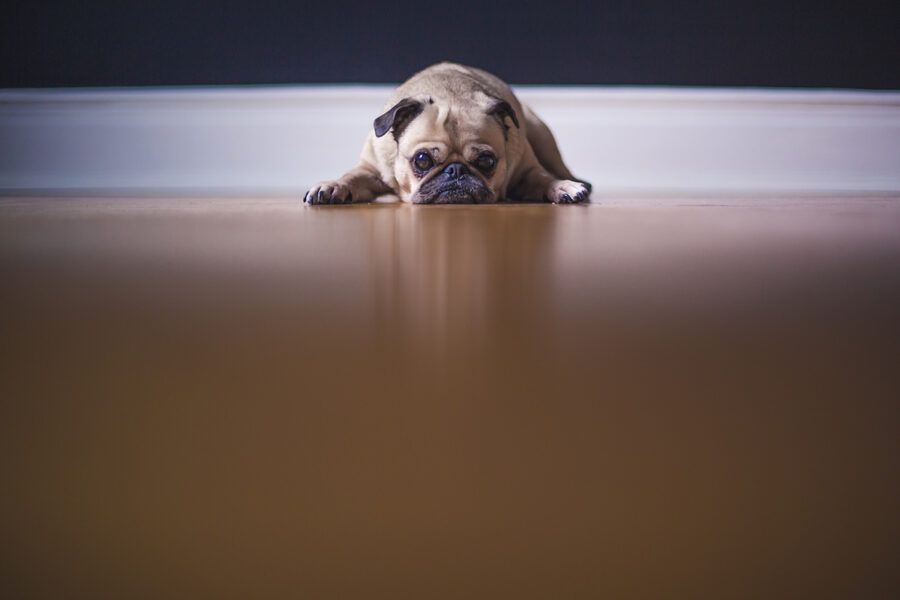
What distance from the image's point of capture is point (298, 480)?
20cm

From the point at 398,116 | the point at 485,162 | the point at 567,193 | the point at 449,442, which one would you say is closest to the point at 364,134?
the point at 398,116

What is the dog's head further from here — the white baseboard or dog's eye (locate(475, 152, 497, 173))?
the white baseboard

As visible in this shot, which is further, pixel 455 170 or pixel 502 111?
pixel 502 111

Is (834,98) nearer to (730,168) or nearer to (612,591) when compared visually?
(730,168)

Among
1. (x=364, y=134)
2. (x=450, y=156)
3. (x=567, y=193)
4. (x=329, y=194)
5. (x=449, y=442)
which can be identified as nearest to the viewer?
(x=449, y=442)

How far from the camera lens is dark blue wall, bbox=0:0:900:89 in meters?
2.96

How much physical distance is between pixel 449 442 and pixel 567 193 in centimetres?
167

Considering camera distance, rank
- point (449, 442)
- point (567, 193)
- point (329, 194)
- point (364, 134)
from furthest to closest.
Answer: point (364, 134), point (567, 193), point (329, 194), point (449, 442)

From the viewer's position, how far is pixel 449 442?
0.22 meters

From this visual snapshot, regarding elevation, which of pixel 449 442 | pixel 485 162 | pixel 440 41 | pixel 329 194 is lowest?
pixel 449 442

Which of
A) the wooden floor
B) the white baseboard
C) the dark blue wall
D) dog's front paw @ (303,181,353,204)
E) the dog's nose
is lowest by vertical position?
the wooden floor

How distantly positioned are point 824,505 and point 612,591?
76mm

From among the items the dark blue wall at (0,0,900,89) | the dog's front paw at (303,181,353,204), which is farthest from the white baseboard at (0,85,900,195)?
the dog's front paw at (303,181,353,204)

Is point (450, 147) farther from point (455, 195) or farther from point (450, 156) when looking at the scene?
point (455, 195)
